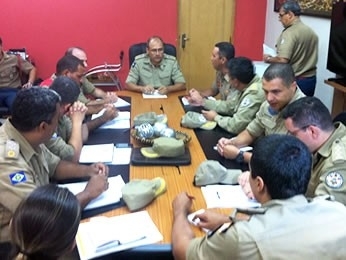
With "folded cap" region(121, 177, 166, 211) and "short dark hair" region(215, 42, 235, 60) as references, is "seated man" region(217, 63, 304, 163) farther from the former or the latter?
"short dark hair" region(215, 42, 235, 60)

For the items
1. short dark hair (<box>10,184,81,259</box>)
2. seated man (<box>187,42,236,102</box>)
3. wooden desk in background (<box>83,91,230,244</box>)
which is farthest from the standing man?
short dark hair (<box>10,184,81,259</box>)

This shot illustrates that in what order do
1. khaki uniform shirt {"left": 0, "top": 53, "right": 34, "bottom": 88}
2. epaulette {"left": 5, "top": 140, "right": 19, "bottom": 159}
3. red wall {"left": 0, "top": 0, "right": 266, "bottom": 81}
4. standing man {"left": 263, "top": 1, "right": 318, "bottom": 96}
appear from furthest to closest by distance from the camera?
1. red wall {"left": 0, "top": 0, "right": 266, "bottom": 81}
2. khaki uniform shirt {"left": 0, "top": 53, "right": 34, "bottom": 88}
3. standing man {"left": 263, "top": 1, "right": 318, "bottom": 96}
4. epaulette {"left": 5, "top": 140, "right": 19, "bottom": 159}

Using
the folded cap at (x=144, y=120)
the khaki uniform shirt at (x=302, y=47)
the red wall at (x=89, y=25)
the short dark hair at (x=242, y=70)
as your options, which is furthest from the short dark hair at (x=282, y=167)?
the red wall at (x=89, y=25)

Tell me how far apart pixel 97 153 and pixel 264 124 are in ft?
3.36

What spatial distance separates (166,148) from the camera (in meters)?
2.12

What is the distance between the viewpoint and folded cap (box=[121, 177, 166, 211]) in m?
1.68

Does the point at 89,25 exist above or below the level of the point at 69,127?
above

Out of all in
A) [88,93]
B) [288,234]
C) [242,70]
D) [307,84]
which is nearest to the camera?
[288,234]

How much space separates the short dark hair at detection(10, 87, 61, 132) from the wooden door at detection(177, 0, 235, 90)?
3.81 metres

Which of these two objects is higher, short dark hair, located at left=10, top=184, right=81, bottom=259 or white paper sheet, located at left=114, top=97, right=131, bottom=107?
short dark hair, located at left=10, top=184, right=81, bottom=259

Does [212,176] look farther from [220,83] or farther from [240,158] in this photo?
[220,83]

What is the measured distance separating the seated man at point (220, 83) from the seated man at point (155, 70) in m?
0.35

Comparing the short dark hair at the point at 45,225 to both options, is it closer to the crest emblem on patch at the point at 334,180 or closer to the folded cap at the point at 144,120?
the crest emblem on patch at the point at 334,180

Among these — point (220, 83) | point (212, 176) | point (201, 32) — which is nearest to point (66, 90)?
point (212, 176)
